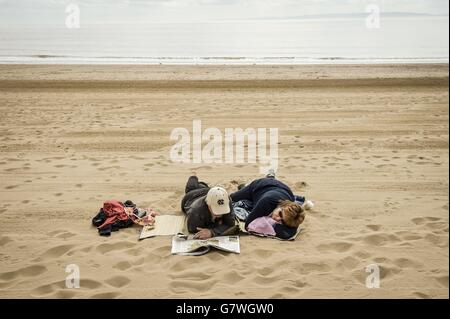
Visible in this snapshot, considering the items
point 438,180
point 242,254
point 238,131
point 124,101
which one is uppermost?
point 124,101

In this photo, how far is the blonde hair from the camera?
4953mm

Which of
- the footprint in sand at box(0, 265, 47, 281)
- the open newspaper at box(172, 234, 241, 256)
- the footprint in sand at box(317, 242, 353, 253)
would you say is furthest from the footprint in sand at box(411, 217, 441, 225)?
the footprint in sand at box(0, 265, 47, 281)

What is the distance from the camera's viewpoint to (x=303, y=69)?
21.1m

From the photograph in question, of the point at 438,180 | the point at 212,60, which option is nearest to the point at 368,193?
the point at 438,180

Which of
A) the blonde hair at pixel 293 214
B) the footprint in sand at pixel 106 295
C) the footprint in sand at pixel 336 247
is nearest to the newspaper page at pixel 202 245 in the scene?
the blonde hair at pixel 293 214

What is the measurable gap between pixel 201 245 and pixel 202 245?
1 centimetres

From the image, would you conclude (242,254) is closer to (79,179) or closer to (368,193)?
(368,193)

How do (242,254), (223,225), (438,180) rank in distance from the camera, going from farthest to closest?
(438,180) → (223,225) → (242,254)

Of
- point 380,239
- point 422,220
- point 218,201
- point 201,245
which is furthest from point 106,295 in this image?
point 422,220

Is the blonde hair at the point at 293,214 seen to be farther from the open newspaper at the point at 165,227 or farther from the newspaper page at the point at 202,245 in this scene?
the open newspaper at the point at 165,227

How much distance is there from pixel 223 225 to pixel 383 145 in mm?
5051

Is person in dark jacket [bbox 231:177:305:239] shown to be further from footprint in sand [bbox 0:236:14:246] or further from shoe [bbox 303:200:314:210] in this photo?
footprint in sand [bbox 0:236:14:246]

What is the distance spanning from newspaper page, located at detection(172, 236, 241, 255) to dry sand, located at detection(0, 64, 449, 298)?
0.27 feet

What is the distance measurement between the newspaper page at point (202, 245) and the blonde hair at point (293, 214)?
0.64 metres
